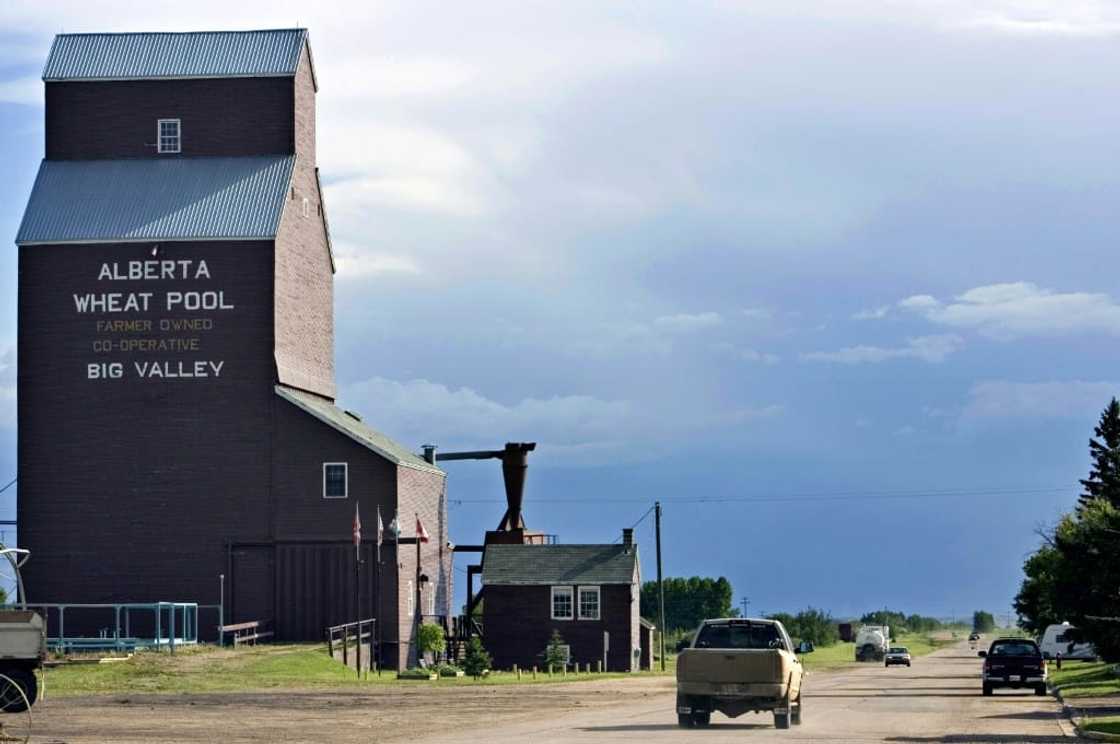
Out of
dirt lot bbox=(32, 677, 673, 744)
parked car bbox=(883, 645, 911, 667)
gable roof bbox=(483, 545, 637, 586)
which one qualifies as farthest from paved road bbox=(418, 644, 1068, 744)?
parked car bbox=(883, 645, 911, 667)

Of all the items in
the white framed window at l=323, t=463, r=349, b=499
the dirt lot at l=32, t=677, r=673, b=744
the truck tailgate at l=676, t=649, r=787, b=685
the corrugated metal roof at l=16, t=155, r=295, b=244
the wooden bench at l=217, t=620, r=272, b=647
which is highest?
the corrugated metal roof at l=16, t=155, r=295, b=244

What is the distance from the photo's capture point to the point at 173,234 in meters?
69.9

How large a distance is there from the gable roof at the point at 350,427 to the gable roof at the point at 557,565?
562 cm

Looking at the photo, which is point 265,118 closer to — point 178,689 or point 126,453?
point 126,453

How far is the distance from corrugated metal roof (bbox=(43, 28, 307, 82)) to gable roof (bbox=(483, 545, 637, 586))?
A: 24.3 m

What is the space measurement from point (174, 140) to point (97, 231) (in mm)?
5322

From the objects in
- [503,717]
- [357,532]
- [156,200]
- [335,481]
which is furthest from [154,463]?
[503,717]

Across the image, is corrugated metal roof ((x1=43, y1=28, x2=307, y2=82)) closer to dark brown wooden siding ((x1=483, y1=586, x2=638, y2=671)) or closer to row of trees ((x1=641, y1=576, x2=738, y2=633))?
dark brown wooden siding ((x1=483, y1=586, x2=638, y2=671))

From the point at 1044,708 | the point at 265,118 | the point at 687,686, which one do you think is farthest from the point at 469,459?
the point at 687,686

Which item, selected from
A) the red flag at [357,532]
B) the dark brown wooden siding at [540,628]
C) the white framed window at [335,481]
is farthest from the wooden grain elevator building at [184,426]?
the dark brown wooden siding at [540,628]

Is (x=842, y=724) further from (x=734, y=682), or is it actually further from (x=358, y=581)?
(x=358, y=581)

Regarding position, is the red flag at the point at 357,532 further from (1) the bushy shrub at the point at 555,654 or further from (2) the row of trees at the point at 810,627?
(2) the row of trees at the point at 810,627

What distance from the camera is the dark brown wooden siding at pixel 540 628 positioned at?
8075 cm

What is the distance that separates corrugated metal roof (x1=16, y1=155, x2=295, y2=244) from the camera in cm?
7006
